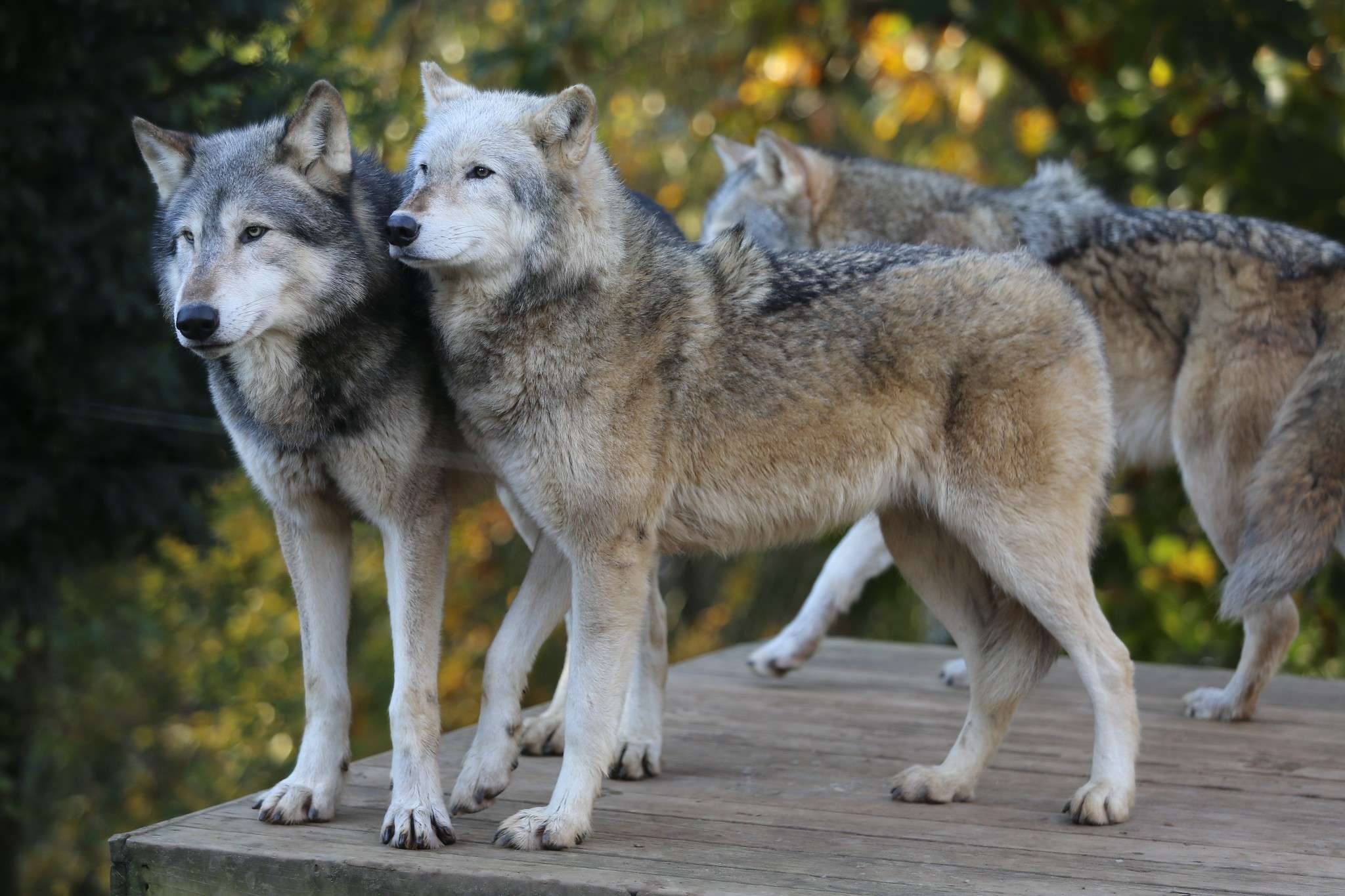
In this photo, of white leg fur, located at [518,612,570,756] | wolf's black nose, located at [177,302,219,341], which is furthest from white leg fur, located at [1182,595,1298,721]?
wolf's black nose, located at [177,302,219,341]

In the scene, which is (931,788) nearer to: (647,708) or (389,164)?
(647,708)

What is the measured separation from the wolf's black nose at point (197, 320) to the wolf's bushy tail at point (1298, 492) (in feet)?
9.36

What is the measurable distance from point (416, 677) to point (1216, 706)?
9.61 feet

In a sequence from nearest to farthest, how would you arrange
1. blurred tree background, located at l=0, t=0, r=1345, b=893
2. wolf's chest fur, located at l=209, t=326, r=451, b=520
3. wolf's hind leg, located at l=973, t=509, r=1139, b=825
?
wolf's chest fur, located at l=209, t=326, r=451, b=520
wolf's hind leg, located at l=973, t=509, r=1139, b=825
blurred tree background, located at l=0, t=0, r=1345, b=893

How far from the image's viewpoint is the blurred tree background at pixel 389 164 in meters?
5.34

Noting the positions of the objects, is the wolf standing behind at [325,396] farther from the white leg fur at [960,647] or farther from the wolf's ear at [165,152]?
the white leg fur at [960,647]

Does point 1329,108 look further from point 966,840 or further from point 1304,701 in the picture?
point 966,840

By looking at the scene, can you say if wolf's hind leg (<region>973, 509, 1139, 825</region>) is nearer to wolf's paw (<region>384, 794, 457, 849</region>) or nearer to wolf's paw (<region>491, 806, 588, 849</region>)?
wolf's paw (<region>491, 806, 588, 849</region>)

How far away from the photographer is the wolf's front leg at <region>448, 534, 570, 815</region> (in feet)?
10.9

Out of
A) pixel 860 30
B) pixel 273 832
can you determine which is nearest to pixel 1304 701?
pixel 273 832

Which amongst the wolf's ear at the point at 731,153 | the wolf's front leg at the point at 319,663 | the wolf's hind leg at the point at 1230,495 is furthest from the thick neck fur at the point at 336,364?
the wolf's ear at the point at 731,153

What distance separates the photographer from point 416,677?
313 cm

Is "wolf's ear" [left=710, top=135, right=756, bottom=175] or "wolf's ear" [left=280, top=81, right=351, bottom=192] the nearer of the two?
"wolf's ear" [left=280, top=81, right=351, bottom=192]

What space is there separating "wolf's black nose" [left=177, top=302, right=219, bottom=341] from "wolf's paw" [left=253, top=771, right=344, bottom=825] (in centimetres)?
111
